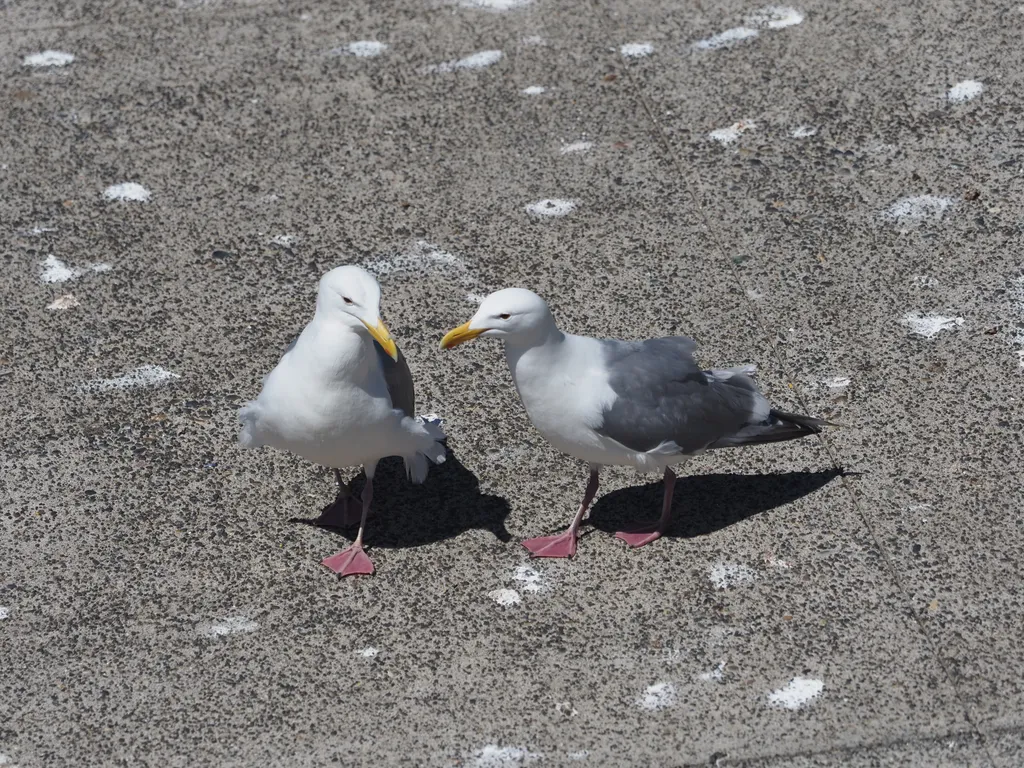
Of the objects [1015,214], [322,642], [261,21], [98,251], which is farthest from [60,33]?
[1015,214]

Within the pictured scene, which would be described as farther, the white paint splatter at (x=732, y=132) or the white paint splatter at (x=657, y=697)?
the white paint splatter at (x=732, y=132)

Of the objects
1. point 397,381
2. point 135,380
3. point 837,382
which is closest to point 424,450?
point 397,381

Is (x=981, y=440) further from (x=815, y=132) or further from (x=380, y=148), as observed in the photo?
(x=380, y=148)

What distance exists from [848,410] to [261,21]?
4014 mm

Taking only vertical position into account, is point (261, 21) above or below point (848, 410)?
above

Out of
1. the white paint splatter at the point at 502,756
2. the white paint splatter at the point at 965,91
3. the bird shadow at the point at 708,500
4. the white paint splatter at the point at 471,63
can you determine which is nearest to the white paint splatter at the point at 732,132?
the white paint splatter at the point at 965,91

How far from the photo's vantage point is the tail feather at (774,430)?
4121 mm

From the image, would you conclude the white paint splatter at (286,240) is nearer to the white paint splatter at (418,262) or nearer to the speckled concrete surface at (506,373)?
the speckled concrete surface at (506,373)

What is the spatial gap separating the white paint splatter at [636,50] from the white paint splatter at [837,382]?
245 cm

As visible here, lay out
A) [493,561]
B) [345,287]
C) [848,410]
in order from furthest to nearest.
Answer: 1. [848,410]
2. [493,561]
3. [345,287]

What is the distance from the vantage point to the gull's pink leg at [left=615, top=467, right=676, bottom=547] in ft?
13.7

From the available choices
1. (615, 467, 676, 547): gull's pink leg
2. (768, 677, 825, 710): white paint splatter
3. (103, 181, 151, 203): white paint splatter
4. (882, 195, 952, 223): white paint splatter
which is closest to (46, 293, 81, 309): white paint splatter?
(103, 181, 151, 203): white paint splatter

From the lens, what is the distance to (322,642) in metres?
3.83

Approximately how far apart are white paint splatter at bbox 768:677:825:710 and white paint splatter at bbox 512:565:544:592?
→ 83 centimetres
